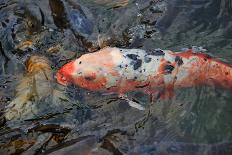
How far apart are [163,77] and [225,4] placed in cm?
198

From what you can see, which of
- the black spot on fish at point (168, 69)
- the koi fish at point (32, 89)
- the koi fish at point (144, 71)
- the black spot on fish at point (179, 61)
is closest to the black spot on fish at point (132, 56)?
the koi fish at point (144, 71)

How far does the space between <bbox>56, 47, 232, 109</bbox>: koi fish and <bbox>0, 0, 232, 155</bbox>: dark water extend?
125 millimetres

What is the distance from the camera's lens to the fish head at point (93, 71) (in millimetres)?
4887

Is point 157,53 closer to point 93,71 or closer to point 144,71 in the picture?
point 144,71

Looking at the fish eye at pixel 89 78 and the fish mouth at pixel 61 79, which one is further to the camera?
the fish mouth at pixel 61 79

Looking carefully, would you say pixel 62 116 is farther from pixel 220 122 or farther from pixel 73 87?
pixel 220 122

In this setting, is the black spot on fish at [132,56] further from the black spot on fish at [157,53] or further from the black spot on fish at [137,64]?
the black spot on fish at [157,53]

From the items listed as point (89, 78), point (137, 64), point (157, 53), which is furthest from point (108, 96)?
point (157, 53)

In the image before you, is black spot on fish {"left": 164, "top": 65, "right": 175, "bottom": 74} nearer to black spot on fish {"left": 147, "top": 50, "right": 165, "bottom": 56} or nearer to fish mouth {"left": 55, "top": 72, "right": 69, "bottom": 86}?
black spot on fish {"left": 147, "top": 50, "right": 165, "bottom": 56}

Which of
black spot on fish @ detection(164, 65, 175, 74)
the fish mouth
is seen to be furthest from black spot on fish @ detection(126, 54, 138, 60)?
the fish mouth

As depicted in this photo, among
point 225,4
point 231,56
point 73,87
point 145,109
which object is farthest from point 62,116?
point 225,4

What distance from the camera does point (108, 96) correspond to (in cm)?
509

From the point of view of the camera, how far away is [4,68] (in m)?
5.56

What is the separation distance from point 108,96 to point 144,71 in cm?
53
